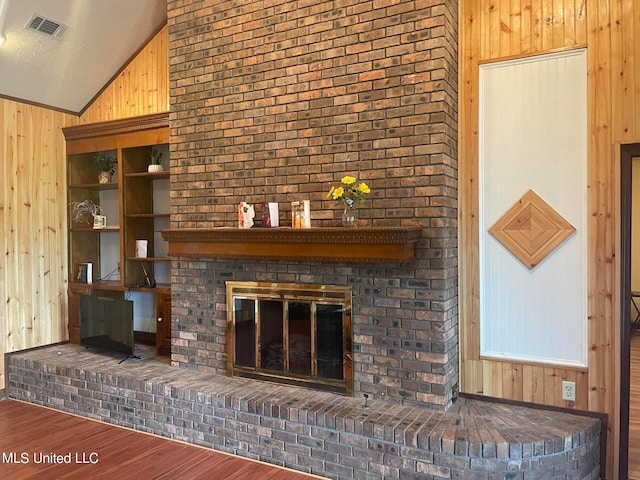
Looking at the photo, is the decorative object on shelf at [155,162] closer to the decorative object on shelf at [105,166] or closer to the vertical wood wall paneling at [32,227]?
the decorative object on shelf at [105,166]

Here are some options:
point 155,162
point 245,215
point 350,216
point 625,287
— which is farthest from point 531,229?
point 155,162

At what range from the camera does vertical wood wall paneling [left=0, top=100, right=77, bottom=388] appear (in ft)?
14.7

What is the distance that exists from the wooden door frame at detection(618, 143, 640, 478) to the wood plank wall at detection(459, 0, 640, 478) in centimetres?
4

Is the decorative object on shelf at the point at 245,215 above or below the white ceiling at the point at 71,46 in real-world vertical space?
below

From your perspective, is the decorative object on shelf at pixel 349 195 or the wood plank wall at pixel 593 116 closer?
the wood plank wall at pixel 593 116

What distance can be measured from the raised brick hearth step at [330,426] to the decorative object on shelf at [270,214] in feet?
3.82

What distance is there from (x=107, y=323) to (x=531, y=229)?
354 cm

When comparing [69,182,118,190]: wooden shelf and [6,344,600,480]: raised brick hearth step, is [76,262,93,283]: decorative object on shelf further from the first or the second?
[6,344,600,480]: raised brick hearth step

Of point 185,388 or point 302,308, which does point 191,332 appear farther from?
point 302,308

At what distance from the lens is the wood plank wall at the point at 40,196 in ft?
14.7

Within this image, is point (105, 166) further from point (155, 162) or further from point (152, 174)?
point (152, 174)

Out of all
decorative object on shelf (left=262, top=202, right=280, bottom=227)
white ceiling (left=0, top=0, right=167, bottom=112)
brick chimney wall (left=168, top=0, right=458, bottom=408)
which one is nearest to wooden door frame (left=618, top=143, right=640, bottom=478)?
brick chimney wall (left=168, top=0, right=458, bottom=408)

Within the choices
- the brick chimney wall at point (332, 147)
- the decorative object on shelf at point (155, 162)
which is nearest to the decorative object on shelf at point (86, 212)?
the decorative object on shelf at point (155, 162)

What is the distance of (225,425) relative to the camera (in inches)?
133
